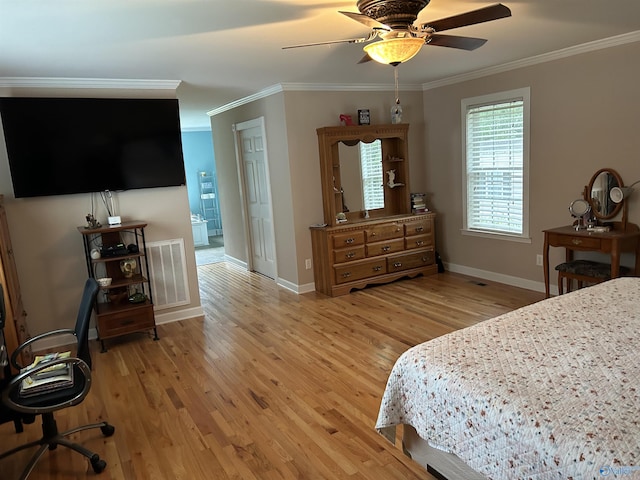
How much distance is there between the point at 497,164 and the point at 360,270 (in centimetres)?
193

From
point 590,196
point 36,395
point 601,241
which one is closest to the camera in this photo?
point 36,395

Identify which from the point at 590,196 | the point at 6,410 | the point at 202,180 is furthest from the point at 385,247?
the point at 202,180

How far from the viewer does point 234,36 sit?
9.85 feet

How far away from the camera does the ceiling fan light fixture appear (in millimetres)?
2219

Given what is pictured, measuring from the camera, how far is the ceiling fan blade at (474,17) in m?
2.06

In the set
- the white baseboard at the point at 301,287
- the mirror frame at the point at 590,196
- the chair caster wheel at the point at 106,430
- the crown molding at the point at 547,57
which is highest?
the crown molding at the point at 547,57

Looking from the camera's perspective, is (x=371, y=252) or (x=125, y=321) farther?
(x=371, y=252)

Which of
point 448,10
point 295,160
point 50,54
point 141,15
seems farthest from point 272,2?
point 295,160

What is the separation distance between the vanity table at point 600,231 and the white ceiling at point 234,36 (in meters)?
1.26

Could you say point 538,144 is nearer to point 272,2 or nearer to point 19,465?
point 272,2

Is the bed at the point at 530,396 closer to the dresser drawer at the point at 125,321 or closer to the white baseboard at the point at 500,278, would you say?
the white baseboard at the point at 500,278

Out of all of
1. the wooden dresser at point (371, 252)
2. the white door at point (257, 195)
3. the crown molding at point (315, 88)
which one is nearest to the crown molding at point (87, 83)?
the crown molding at point (315, 88)

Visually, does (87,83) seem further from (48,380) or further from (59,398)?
(59,398)

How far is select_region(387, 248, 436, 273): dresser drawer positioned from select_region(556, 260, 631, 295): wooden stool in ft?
5.65
